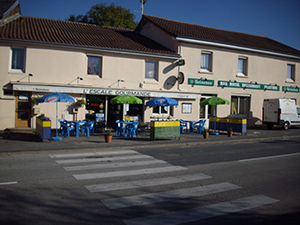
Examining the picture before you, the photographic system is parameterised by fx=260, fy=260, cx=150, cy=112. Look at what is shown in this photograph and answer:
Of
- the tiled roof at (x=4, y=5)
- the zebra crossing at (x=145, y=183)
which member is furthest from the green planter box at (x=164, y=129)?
the tiled roof at (x=4, y=5)

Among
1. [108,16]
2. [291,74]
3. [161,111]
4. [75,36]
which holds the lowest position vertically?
[161,111]

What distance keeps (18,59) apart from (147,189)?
45.6ft

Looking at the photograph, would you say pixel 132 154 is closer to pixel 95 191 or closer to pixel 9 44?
pixel 95 191

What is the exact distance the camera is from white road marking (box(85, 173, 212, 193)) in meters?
5.99

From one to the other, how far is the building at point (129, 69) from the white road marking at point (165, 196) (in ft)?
41.0

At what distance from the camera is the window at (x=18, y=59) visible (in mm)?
15969

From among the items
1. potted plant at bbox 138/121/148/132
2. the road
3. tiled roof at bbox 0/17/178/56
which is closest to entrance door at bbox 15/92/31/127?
tiled roof at bbox 0/17/178/56

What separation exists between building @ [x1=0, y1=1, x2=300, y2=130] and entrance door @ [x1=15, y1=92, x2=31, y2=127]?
55 millimetres

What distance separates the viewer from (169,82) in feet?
65.5

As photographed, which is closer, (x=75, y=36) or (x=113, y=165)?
(x=113, y=165)

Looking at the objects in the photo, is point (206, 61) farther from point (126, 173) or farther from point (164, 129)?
point (126, 173)

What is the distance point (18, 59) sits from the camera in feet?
52.8

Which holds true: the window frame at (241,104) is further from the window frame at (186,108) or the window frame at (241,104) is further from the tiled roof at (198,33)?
the window frame at (186,108)

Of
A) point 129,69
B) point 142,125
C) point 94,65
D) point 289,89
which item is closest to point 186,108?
point 142,125
